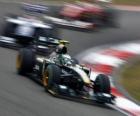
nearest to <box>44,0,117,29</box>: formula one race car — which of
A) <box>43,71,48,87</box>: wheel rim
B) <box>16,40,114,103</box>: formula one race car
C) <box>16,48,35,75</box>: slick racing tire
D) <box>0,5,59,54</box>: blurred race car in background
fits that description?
<box>0,5,59,54</box>: blurred race car in background

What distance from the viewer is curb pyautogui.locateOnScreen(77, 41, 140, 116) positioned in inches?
405

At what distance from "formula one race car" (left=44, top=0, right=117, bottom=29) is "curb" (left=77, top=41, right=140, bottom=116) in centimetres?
203

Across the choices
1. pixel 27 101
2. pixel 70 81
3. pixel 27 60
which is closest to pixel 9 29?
pixel 27 60

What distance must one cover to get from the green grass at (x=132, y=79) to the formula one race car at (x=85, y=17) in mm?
4832

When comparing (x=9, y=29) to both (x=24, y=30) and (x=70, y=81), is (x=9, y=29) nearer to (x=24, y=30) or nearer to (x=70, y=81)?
(x=24, y=30)

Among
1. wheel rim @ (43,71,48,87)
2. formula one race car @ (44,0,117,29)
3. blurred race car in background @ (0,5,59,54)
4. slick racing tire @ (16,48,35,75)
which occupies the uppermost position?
formula one race car @ (44,0,117,29)

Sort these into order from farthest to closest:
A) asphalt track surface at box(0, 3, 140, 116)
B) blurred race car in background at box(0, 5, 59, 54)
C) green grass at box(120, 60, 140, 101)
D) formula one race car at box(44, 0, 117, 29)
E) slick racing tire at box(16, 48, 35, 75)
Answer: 1. formula one race car at box(44, 0, 117, 29)
2. blurred race car in background at box(0, 5, 59, 54)
3. slick racing tire at box(16, 48, 35, 75)
4. green grass at box(120, 60, 140, 101)
5. asphalt track surface at box(0, 3, 140, 116)

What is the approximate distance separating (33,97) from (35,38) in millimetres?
4530

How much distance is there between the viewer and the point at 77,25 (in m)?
18.9

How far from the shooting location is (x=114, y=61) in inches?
573

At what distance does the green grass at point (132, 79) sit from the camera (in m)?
11.4

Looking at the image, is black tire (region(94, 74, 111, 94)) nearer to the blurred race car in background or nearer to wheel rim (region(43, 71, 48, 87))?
wheel rim (region(43, 71, 48, 87))

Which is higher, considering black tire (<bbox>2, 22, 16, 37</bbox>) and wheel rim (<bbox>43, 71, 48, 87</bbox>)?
black tire (<bbox>2, 22, 16, 37</bbox>)

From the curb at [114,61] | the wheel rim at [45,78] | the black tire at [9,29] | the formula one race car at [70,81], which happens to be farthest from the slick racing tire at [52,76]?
the black tire at [9,29]
